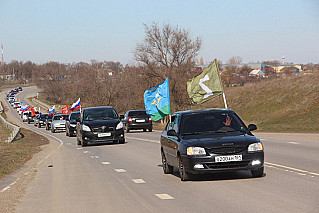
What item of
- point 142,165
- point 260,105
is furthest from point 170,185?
point 260,105

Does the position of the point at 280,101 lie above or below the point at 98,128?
above

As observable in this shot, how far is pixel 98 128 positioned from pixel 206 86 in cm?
933

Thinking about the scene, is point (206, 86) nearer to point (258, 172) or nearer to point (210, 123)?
point (210, 123)

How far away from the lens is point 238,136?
470 inches

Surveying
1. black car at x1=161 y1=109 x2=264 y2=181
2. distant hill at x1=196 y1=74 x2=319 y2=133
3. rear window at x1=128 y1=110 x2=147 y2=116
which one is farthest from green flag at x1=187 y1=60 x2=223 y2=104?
black car at x1=161 y1=109 x2=264 y2=181

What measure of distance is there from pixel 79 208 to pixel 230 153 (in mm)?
3586

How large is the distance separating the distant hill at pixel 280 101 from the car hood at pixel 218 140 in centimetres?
3241

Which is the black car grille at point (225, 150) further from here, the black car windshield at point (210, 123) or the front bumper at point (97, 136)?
the front bumper at point (97, 136)

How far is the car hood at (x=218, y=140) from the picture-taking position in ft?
37.5

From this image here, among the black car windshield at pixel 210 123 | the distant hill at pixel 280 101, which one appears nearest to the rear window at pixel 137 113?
the distant hill at pixel 280 101

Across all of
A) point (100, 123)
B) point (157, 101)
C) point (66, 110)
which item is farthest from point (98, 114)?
point (66, 110)

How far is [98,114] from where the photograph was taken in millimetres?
27734

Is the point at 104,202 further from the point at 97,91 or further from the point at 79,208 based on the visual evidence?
the point at 97,91

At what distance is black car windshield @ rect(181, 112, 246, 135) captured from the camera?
12.6 metres
